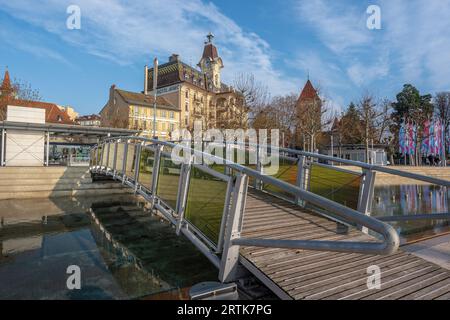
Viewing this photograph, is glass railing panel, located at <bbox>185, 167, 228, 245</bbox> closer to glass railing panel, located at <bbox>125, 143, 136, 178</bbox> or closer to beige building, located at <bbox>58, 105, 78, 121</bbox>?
glass railing panel, located at <bbox>125, 143, 136, 178</bbox>

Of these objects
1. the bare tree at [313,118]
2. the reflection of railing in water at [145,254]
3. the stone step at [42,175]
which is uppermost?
the bare tree at [313,118]

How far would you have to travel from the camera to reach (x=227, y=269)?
404cm

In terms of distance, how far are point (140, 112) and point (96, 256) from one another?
49499 mm

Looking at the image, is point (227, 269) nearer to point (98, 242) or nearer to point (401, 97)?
point (98, 242)

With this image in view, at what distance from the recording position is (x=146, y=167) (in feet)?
26.3

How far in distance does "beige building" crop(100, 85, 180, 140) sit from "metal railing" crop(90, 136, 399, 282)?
136ft

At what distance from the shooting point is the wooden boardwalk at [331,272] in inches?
133

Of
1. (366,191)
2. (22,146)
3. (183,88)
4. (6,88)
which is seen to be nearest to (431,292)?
(366,191)

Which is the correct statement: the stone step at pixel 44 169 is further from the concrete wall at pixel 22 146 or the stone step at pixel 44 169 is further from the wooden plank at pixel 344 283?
the wooden plank at pixel 344 283

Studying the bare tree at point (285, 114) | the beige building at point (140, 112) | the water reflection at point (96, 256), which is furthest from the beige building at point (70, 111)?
the water reflection at point (96, 256)

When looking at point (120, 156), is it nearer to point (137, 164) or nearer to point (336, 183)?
point (137, 164)

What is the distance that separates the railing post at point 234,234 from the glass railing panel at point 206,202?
1.10 ft

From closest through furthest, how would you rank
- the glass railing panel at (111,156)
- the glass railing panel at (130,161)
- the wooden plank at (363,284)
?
the wooden plank at (363,284)
the glass railing panel at (130,161)
the glass railing panel at (111,156)
